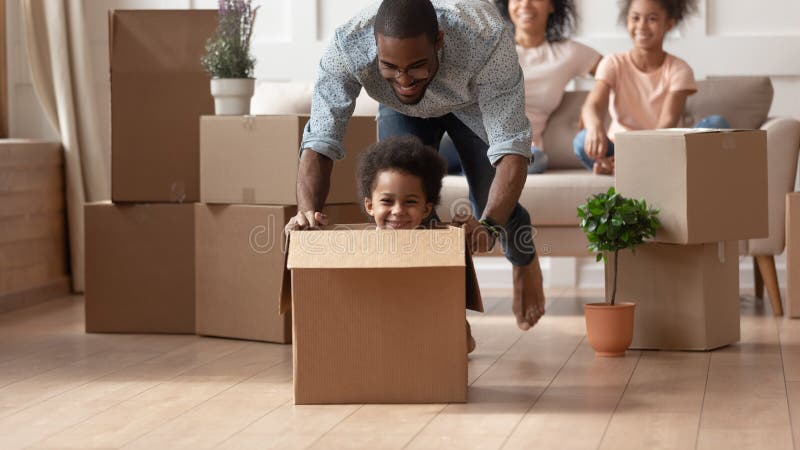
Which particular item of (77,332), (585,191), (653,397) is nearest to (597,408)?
(653,397)

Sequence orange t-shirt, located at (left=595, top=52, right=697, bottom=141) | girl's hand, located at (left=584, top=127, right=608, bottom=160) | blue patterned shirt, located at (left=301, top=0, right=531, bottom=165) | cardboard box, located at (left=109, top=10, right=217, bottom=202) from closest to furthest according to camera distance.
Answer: blue patterned shirt, located at (left=301, top=0, right=531, bottom=165) < cardboard box, located at (left=109, top=10, right=217, bottom=202) < girl's hand, located at (left=584, top=127, right=608, bottom=160) < orange t-shirt, located at (left=595, top=52, right=697, bottom=141)

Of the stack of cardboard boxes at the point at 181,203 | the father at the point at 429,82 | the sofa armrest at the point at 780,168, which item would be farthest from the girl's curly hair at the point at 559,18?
the father at the point at 429,82

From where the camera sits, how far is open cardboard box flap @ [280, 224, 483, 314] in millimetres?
2068

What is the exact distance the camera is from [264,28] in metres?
4.41

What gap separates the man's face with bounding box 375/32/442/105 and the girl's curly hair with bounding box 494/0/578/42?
1799mm

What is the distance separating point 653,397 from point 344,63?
93 centimetres

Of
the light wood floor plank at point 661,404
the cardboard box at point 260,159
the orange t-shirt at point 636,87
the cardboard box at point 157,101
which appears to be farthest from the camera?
the orange t-shirt at point 636,87

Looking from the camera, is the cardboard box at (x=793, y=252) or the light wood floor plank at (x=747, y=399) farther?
the cardboard box at (x=793, y=252)

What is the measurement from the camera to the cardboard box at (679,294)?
281 centimetres

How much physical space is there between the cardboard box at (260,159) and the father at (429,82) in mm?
593

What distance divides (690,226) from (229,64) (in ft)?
4.33

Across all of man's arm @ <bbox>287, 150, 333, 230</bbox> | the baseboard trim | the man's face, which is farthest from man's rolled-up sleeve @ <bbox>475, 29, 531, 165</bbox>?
the baseboard trim

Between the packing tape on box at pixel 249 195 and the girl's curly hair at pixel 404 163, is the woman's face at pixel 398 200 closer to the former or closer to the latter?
the girl's curly hair at pixel 404 163

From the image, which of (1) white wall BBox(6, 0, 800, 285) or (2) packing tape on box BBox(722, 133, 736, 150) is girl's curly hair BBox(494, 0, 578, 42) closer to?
(1) white wall BBox(6, 0, 800, 285)
